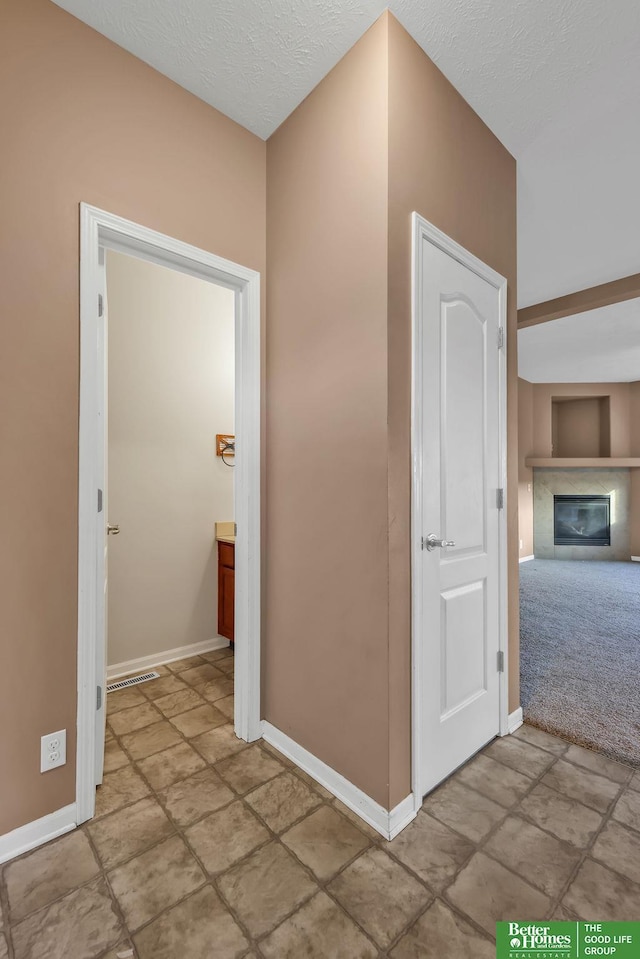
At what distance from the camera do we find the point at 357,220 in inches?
64.9

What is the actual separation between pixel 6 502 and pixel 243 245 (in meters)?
1.46

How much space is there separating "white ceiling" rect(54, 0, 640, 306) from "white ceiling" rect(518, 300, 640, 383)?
7.89 ft

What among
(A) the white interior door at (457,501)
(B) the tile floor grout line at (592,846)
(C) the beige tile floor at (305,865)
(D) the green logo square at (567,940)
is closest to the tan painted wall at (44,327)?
(C) the beige tile floor at (305,865)

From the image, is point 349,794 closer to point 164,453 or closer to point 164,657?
point 164,657

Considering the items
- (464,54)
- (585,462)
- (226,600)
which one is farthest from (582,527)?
(464,54)

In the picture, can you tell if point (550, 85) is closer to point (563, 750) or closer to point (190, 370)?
point (190, 370)

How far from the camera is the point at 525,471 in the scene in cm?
730

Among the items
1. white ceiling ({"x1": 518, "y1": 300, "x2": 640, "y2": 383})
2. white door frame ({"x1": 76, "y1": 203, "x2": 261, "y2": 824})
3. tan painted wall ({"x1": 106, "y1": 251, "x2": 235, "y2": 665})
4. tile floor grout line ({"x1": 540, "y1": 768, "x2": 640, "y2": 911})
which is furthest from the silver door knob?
white ceiling ({"x1": 518, "y1": 300, "x2": 640, "y2": 383})

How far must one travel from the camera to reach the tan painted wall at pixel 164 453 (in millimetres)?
2803

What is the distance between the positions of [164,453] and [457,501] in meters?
1.99

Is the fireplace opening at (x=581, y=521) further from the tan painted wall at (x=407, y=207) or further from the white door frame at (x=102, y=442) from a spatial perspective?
the white door frame at (x=102, y=442)

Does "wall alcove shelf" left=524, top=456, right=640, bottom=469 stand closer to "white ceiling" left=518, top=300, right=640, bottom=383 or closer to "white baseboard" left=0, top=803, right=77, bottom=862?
"white ceiling" left=518, top=300, right=640, bottom=383

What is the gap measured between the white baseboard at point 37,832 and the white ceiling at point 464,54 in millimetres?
2767

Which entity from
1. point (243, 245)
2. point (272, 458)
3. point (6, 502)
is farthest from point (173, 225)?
point (6, 502)
